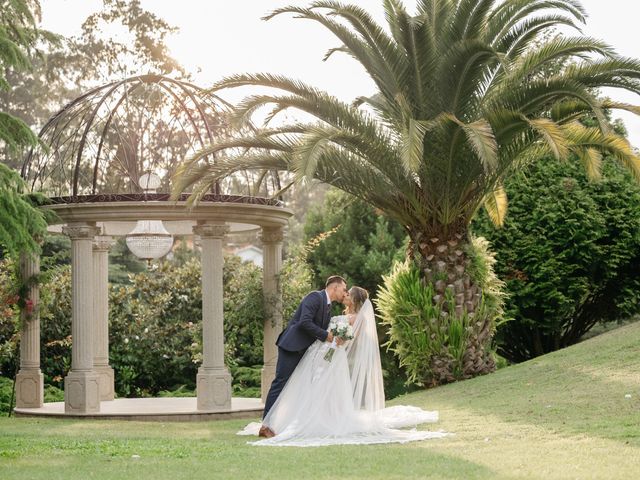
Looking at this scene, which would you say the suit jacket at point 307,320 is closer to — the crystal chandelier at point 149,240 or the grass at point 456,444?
the grass at point 456,444

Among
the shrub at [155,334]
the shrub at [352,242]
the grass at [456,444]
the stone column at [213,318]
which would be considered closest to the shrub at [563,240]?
the shrub at [352,242]

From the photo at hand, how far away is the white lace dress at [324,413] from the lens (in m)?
10.5

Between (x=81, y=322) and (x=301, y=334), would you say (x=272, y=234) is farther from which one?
(x=301, y=334)

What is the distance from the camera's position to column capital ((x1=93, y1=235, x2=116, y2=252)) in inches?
726

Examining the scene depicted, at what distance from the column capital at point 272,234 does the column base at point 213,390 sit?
2.67 m

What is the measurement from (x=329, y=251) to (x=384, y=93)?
8786mm

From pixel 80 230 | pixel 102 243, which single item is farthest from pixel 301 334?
pixel 102 243

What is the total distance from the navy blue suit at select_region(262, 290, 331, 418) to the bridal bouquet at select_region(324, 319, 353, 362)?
10 cm

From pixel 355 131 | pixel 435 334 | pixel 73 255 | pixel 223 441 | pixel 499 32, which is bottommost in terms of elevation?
pixel 223 441

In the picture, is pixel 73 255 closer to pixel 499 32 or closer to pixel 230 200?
pixel 230 200

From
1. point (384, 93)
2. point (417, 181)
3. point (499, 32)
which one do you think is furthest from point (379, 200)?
point (499, 32)

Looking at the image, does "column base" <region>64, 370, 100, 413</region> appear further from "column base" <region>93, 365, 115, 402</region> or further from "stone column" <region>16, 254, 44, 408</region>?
"column base" <region>93, 365, 115, 402</region>

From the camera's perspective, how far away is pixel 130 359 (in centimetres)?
2164

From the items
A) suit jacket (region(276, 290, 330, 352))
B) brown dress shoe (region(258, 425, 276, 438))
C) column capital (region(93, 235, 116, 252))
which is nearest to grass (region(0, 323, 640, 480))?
brown dress shoe (region(258, 425, 276, 438))
